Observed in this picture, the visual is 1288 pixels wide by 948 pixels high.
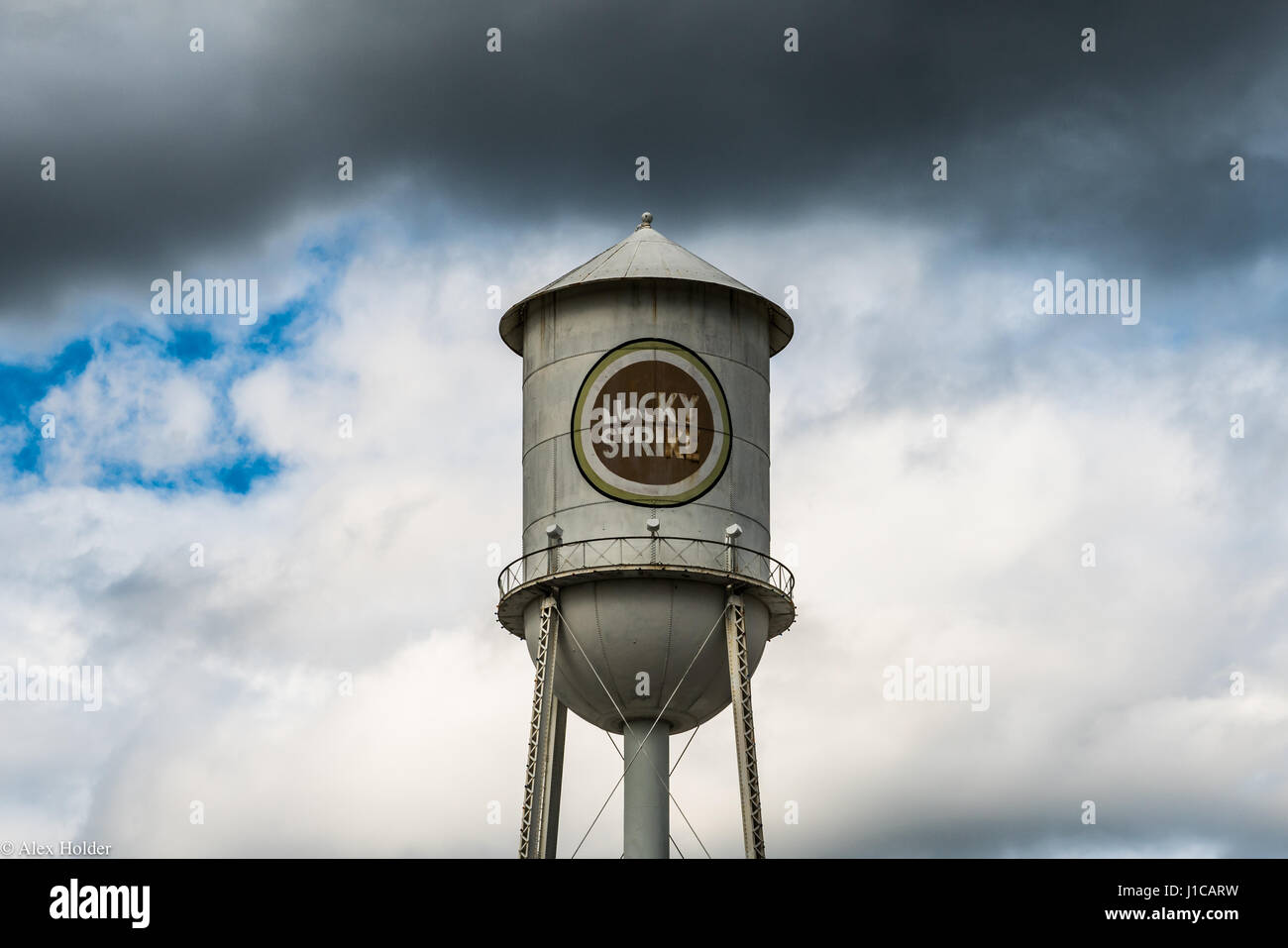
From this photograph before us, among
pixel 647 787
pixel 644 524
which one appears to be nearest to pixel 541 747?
pixel 647 787

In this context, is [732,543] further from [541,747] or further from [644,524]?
[541,747]

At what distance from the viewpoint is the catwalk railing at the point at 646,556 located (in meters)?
51.0

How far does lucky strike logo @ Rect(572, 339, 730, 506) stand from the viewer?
51.5 metres

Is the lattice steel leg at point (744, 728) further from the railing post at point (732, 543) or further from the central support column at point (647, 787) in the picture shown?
the central support column at point (647, 787)

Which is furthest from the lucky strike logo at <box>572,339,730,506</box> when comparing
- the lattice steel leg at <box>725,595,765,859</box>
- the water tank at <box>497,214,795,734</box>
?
the lattice steel leg at <box>725,595,765,859</box>

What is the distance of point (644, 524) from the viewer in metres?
51.3

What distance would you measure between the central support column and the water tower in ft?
0.14

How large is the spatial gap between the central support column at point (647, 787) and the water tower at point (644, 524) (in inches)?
1.7

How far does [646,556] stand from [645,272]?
22.2ft

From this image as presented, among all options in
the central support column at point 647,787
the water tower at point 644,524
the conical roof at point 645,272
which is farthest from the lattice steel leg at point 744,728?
the conical roof at point 645,272
